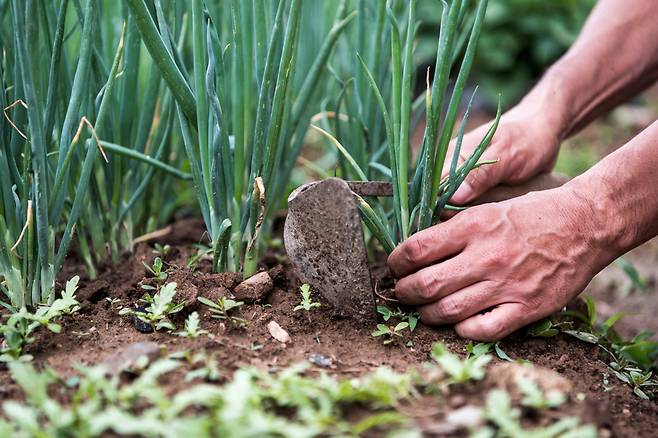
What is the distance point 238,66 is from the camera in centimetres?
144

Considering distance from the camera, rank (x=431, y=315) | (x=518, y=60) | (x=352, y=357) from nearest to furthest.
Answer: (x=352, y=357)
(x=431, y=315)
(x=518, y=60)

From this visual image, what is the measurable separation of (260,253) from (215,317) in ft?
1.38

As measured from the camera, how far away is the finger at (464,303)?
140 cm

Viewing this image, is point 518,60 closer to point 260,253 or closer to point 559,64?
point 559,64

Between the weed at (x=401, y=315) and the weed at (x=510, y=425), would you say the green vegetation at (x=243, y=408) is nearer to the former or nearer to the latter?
the weed at (x=510, y=425)

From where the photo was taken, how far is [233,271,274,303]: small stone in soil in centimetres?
142

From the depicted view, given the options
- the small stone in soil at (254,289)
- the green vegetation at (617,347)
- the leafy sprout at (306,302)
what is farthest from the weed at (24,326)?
the green vegetation at (617,347)

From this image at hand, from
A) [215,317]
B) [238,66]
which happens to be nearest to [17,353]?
[215,317]

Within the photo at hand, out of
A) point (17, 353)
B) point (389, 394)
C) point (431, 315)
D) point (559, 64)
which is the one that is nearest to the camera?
point (389, 394)

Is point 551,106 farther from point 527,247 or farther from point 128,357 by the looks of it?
point 128,357

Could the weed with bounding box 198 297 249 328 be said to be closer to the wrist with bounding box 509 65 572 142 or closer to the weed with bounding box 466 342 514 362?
the weed with bounding box 466 342 514 362

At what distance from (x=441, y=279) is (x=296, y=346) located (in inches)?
12.2

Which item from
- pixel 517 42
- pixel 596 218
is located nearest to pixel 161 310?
pixel 596 218

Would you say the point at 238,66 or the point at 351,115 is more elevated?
the point at 238,66
